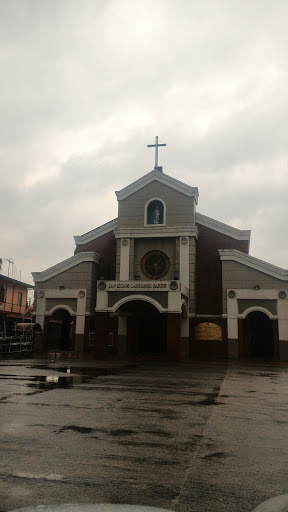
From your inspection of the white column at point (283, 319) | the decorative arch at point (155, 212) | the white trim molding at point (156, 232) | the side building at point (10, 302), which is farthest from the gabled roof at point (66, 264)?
the white column at point (283, 319)

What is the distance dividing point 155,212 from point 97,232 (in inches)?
204

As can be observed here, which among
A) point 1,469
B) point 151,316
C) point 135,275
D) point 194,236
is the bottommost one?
point 1,469

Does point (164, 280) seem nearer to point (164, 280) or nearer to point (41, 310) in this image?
point (164, 280)

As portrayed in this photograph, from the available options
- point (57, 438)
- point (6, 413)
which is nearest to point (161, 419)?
point (57, 438)

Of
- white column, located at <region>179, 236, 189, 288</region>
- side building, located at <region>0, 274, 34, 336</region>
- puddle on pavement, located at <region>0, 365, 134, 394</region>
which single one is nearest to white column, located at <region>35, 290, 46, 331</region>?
side building, located at <region>0, 274, 34, 336</region>

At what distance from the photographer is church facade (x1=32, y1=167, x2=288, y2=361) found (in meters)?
29.1

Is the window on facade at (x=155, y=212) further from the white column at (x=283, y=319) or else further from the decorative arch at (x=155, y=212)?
the white column at (x=283, y=319)

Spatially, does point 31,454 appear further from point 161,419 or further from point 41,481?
point 161,419

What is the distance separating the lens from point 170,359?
83.7 ft

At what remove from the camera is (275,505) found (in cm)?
367

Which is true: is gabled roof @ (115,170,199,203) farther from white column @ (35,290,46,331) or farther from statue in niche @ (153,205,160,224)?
white column @ (35,290,46,331)

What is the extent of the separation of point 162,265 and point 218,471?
2749 cm

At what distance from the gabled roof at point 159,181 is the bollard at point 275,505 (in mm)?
29381

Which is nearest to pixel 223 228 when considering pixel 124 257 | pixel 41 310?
pixel 124 257
